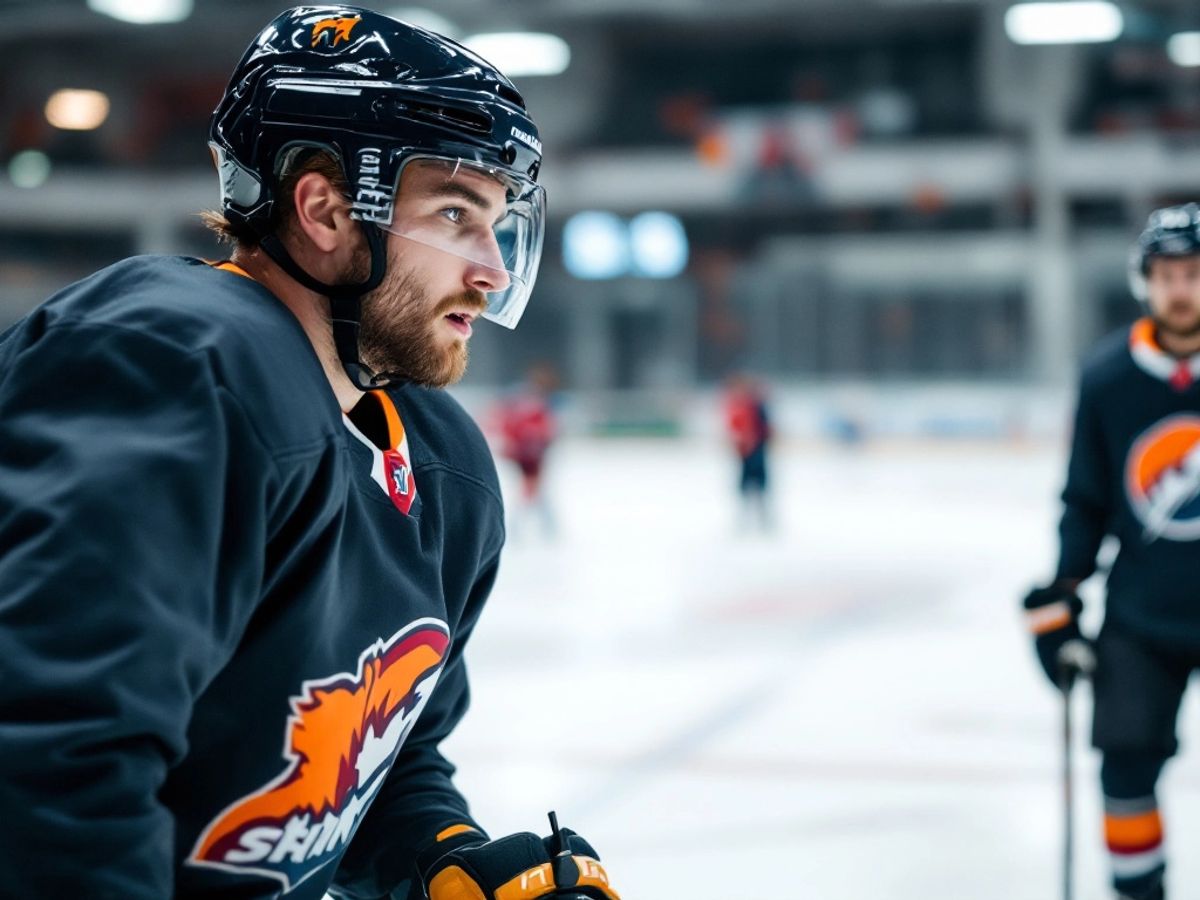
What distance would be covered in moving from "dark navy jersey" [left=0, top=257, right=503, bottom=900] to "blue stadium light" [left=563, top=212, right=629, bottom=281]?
64.5 ft

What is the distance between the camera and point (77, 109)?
23.1m

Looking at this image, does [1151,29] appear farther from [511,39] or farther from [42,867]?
[42,867]

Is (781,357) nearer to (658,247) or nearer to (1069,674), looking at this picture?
(658,247)

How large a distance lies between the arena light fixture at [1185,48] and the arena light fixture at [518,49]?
30.4 feet

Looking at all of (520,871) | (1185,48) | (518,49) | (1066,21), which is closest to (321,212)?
(520,871)

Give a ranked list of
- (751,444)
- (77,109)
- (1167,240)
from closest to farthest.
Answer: (1167,240)
(751,444)
(77,109)

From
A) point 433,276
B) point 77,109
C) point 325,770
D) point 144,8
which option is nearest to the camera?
point 325,770

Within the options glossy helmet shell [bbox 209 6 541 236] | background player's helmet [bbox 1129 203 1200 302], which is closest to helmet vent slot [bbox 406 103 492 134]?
glossy helmet shell [bbox 209 6 541 236]

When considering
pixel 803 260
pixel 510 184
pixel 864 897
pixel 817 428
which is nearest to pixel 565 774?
pixel 864 897

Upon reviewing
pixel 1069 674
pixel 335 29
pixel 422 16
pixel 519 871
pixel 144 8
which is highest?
pixel 144 8

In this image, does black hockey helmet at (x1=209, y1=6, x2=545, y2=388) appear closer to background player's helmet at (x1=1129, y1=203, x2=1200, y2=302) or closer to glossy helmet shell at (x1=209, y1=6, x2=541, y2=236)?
glossy helmet shell at (x1=209, y1=6, x2=541, y2=236)

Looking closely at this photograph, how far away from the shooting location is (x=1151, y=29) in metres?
18.9

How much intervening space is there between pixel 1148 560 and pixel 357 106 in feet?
6.00

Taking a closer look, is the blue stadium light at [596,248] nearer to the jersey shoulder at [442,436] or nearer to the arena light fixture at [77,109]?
the arena light fixture at [77,109]
